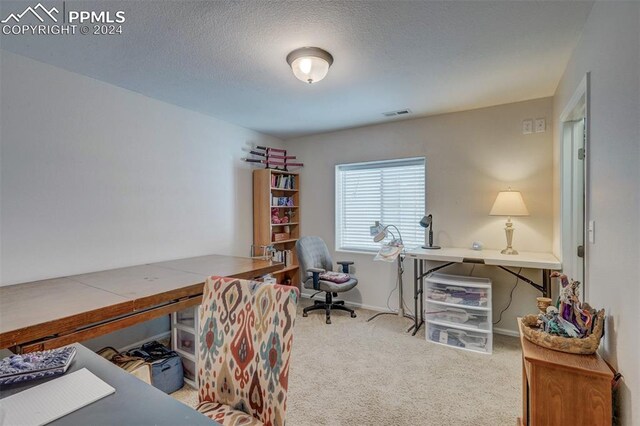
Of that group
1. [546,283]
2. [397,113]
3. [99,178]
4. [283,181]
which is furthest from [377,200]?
[99,178]

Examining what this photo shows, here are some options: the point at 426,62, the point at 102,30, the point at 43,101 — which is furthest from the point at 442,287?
the point at 43,101

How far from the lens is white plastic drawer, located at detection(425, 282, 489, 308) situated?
2.77 m

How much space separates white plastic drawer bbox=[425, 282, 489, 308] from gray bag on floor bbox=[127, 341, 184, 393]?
2318mm

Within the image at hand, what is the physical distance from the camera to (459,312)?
9.43 ft

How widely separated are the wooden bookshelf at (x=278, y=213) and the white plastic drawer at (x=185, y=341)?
146 cm

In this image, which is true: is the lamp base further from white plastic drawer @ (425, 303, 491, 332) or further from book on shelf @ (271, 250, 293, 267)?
book on shelf @ (271, 250, 293, 267)

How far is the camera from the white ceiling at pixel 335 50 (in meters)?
1.67

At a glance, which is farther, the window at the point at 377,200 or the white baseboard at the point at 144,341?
the window at the point at 377,200

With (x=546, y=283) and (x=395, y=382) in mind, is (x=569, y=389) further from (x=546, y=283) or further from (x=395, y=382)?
(x=546, y=283)

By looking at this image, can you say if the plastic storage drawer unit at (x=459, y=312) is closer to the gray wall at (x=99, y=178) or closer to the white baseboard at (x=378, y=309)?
the white baseboard at (x=378, y=309)

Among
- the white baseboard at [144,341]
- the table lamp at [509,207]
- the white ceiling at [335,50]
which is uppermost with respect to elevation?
the white ceiling at [335,50]

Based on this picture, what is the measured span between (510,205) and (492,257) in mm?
540

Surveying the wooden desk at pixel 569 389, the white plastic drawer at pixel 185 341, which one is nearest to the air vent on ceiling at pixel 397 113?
the wooden desk at pixel 569 389

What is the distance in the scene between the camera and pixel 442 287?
2.96 meters
